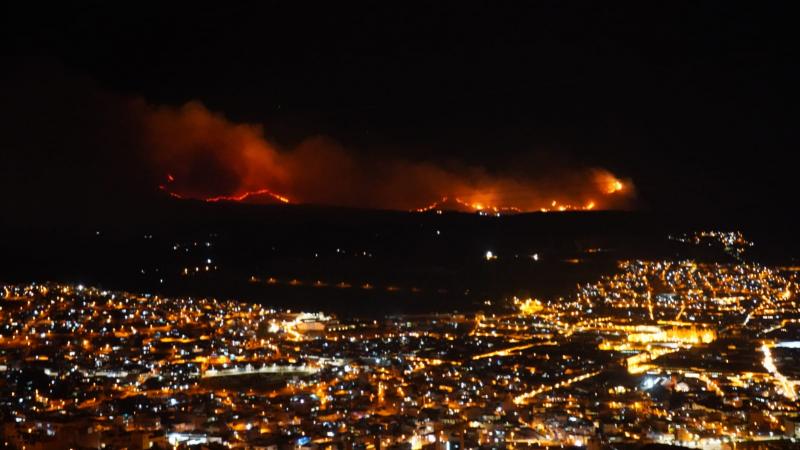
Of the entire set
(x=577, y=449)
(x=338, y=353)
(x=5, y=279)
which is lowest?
(x=577, y=449)

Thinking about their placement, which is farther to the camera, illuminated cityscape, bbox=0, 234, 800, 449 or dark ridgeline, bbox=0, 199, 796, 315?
dark ridgeline, bbox=0, 199, 796, 315

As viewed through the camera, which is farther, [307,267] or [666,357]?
[307,267]

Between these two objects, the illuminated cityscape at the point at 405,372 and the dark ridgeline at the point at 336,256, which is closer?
the illuminated cityscape at the point at 405,372

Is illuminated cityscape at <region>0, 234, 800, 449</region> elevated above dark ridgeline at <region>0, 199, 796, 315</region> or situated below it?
below

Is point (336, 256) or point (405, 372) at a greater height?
point (336, 256)

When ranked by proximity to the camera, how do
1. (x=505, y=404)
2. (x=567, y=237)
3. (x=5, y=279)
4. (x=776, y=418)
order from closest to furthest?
(x=776, y=418), (x=505, y=404), (x=5, y=279), (x=567, y=237)

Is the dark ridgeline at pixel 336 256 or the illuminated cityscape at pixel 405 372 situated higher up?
the dark ridgeline at pixel 336 256

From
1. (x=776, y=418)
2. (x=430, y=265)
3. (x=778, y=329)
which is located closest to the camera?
(x=776, y=418)

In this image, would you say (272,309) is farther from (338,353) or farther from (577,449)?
(577,449)

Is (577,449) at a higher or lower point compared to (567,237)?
lower

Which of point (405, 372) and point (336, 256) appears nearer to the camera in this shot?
point (405, 372)

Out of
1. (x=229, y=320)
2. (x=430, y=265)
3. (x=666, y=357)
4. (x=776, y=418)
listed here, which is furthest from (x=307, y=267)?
(x=776, y=418)
